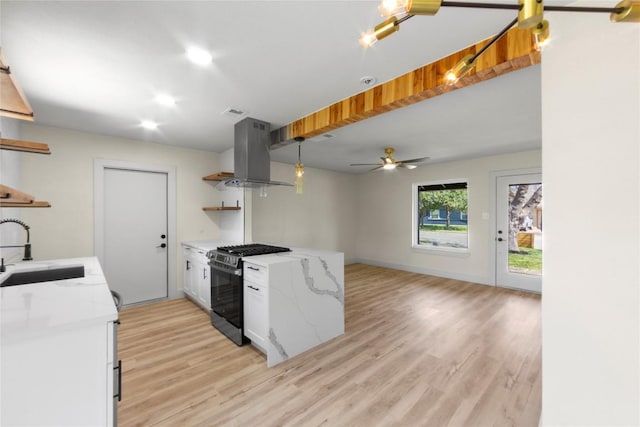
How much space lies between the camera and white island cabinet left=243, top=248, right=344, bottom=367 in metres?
2.43

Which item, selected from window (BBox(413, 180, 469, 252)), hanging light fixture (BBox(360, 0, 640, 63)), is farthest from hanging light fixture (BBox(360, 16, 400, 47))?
window (BBox(413, 180, 469, 252))

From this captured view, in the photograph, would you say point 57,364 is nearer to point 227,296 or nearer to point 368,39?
point 368,39

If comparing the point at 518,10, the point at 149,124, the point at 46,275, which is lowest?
the point at 46,275

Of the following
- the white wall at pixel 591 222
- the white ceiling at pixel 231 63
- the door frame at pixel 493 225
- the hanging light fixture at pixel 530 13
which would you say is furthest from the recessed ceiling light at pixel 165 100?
the door frame at pixel 493 225

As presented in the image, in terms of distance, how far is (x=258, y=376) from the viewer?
226 centimetres

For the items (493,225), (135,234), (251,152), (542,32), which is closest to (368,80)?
(542,32)

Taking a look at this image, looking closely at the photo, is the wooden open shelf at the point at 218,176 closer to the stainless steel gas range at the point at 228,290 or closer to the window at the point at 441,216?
the stainless steel gas range at the point at 228,290

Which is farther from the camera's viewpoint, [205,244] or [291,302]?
[205,244]

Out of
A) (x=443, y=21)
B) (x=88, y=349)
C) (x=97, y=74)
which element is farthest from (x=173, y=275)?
(x=443, y=21)

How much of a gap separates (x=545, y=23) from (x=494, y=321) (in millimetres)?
3524

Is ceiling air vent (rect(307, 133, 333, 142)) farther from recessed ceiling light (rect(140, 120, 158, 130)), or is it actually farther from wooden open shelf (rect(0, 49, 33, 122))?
wooden open shelf (rect(0, 49, 33, 122))

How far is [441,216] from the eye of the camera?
5.91 m

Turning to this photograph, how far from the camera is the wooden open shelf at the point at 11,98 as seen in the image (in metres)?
1.45

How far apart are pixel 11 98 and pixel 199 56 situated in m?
1.18
